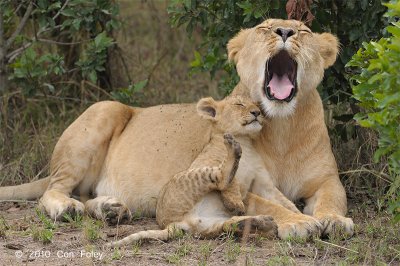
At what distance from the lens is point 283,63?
18.6ft

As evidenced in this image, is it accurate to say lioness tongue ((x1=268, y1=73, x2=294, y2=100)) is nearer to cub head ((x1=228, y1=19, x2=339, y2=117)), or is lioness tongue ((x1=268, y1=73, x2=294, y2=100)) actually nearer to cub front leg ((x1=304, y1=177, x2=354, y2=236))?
cub head ((x1=228, y1=19, x2=339, y2=117))

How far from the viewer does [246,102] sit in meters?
5.53

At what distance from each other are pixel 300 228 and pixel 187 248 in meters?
0.63

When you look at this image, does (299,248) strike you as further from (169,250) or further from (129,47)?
(129,47)

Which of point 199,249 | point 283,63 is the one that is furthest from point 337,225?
point 283,63

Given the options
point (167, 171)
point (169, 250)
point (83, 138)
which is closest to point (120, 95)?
point (83, 138)

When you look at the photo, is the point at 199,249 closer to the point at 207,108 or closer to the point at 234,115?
the point at 234,115

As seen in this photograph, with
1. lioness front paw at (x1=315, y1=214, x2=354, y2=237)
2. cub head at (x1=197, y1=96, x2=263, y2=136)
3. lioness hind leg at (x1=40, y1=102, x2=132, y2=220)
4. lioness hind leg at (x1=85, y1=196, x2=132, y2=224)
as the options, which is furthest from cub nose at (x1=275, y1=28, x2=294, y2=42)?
lioness hind leg at (x1=40, y1=102, x2=132, y2=220)

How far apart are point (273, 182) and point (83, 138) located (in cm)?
142

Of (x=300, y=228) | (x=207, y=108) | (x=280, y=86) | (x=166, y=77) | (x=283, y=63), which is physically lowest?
(x=166, y=77)

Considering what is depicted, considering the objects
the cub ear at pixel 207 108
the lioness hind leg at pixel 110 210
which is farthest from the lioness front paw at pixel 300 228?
the lioness hind leg at pixel 110 210

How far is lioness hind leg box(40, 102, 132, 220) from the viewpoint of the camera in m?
6.30

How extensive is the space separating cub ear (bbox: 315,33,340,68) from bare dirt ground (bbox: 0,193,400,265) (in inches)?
38.8

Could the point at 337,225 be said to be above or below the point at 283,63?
below
